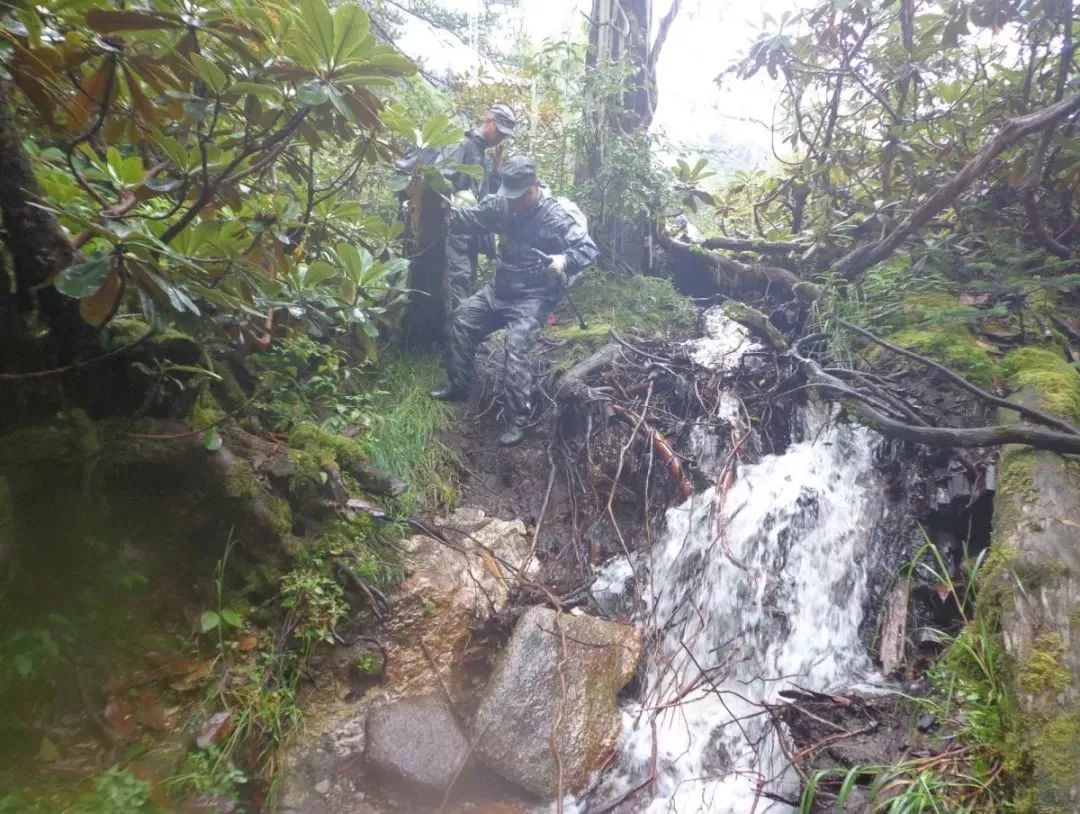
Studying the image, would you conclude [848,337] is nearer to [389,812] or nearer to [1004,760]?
[1004,760]

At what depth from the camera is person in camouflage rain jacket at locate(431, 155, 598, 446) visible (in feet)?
15.6

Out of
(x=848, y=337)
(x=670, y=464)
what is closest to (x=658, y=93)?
(x=848, y=337)

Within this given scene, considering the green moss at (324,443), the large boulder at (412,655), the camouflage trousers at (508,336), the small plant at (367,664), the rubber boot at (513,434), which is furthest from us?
the camouflage trousers at (508,336)

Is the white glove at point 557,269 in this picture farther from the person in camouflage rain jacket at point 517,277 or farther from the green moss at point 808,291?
the green moss at point 808,291

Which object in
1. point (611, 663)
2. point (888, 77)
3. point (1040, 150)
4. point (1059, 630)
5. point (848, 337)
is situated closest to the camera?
point (1059, 630)

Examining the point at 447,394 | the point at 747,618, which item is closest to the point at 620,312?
the point at 447,394

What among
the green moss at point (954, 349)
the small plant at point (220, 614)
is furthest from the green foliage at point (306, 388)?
the green moss at point (954, 349)

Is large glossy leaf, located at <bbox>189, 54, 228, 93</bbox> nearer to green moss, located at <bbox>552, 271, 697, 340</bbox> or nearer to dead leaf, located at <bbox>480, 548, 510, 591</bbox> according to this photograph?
dead leaf, located at <bbox>480, 548, 510, 591</bbox>

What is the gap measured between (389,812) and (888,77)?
6299 millimetres

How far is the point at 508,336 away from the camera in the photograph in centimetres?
479

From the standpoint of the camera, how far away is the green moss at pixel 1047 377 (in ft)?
10.7

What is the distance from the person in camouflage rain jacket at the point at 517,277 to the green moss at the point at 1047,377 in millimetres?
2939

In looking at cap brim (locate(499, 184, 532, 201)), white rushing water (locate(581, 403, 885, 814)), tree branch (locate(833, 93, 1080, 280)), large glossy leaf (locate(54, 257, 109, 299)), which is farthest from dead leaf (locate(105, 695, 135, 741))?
tree branch (locate(833, 93, 1080, 280))

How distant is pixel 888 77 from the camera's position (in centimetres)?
511
